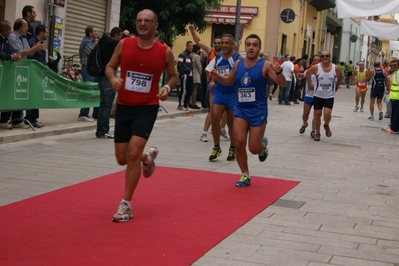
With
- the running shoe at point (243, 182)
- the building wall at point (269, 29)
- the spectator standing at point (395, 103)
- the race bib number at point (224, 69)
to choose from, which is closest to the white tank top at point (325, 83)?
the spectator standing at point (395, 103)

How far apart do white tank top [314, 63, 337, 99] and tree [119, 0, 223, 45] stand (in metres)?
10.1

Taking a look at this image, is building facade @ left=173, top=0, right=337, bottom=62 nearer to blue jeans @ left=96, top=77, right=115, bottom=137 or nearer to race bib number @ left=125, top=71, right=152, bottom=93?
blue jeans @ left=96, top=77, right=115, bottom=137

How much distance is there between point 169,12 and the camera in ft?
82.2

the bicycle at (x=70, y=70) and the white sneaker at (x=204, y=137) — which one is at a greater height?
the bicycle at (x=70, y=70)

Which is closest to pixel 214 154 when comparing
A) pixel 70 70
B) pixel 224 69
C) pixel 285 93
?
pixel 224 69

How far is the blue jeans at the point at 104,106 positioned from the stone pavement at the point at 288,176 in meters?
0.29

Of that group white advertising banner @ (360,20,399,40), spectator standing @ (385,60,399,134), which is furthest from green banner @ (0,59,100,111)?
white advertising banner @ (360,20,399,40)

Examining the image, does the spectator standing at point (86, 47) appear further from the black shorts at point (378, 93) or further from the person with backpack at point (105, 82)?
the black shorts at point (378, 93)

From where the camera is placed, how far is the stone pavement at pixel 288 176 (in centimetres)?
606

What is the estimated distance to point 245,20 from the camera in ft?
120

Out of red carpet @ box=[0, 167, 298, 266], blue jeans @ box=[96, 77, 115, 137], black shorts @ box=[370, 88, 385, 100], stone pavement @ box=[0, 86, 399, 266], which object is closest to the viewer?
red carpet @ box=[0, 167, 298, 266]

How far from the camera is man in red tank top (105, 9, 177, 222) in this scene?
690 centimetres

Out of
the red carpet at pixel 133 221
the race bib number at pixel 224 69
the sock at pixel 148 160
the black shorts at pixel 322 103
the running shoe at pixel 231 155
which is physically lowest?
the red carpet at pixel 133 221

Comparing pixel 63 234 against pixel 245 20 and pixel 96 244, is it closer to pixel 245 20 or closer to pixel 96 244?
pixel 96 244
